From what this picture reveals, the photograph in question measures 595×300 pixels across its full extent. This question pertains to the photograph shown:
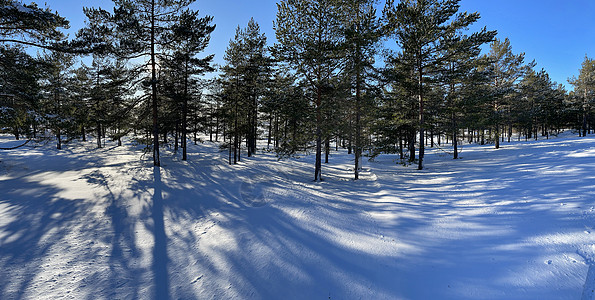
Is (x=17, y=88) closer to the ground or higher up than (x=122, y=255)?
higher up

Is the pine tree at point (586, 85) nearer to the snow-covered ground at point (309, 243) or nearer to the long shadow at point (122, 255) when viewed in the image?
the snow-covered ground at point (309, 243)

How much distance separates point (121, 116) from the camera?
1388cm

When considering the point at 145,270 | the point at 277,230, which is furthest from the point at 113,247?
the point at 277,230

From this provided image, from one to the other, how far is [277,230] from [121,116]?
15055 millimetres

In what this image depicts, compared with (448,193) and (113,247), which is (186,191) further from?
(448,193)

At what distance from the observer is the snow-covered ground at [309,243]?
319 centimetres

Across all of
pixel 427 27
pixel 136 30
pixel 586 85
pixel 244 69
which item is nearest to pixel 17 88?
pixel 136 30

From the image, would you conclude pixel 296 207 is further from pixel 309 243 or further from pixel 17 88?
pixel 17 88

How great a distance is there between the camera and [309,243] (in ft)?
15.4

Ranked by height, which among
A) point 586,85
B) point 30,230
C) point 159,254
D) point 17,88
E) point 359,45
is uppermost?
point 586,85

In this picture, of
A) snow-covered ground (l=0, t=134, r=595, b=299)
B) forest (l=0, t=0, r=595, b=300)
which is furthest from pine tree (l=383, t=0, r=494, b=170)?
snow-covered ground (l=0, t=134, r=595, b=299)

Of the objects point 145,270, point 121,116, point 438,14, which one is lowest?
point 145,270

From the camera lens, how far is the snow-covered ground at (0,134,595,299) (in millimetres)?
3188

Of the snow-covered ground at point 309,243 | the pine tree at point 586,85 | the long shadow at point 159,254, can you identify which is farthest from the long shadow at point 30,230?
the pine tree at point 586,85
